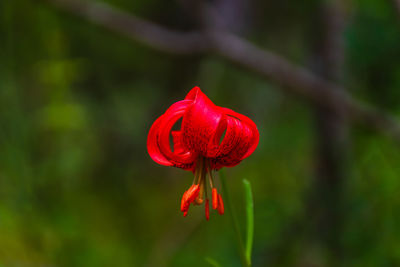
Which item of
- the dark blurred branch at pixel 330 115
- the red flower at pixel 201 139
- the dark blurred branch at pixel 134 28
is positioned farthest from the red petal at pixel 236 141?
the dark blurred branch at pixel 134 28

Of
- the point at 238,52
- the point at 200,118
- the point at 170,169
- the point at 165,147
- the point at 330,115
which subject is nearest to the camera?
the point at 200,118

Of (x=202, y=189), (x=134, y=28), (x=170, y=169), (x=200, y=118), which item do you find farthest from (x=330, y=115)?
(x=170, y=169)

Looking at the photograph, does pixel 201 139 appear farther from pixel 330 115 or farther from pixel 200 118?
pixel 330 115

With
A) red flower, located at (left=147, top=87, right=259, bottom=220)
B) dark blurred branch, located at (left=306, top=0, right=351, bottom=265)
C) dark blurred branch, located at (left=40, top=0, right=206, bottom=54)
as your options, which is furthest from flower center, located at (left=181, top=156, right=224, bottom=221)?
dark blurred branch, located at (left=40, top=0, right=206, bottom=54)

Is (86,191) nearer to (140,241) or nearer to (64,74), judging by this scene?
(140,241)

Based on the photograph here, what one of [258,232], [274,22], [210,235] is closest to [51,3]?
[258,232]

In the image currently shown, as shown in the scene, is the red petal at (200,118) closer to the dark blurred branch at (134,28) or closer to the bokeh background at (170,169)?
the bokeh background at (170,169)

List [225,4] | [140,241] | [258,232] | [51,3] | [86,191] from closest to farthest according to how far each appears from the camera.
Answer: [258,232]
[51,3]
[140,241]
[86,191]
[225,4]
